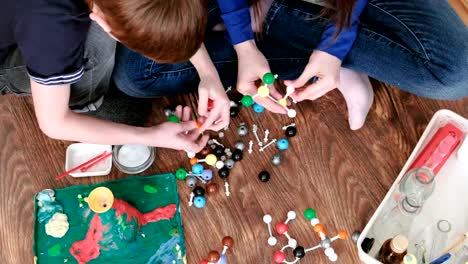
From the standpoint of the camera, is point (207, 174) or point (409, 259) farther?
point (207, 174)

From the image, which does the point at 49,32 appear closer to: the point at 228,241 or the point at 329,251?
the point at 228,241

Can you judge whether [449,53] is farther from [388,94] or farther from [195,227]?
[195,227]

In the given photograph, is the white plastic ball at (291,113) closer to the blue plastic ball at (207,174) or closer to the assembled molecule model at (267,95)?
the assembled molecule model at (267,95)

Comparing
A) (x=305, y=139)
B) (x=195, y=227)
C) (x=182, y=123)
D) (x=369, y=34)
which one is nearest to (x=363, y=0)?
(x=369, y=34)

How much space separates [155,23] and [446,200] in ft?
2.59

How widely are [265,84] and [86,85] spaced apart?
43cm

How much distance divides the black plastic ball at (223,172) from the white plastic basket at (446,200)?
35cm

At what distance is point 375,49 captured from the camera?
1.15 meters

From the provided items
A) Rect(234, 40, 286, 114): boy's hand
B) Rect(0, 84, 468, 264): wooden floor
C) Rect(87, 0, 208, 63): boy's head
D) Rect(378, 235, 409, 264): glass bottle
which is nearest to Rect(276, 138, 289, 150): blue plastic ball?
Rect(0, 84, 468, 264): wooden floor

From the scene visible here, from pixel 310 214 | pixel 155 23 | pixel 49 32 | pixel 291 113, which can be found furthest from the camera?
pixel 291 113

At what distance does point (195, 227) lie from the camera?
46.1 inches

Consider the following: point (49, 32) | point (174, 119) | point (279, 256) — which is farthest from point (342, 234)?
point (49, 32)

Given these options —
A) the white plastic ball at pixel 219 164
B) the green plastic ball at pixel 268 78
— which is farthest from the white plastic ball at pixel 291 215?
the green plastic ball at pixel 268 78

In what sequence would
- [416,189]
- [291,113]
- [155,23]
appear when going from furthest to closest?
1. [291,113]
2. [416,189]
3. [155,23]
